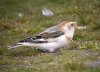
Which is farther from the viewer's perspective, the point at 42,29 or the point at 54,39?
the point at 42,29

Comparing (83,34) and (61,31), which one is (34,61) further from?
(83,34)

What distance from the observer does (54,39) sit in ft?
41.4

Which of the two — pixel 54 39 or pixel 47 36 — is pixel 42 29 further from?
pixel 54 39

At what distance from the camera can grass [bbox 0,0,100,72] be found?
1122cm

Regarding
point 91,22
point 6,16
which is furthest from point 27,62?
point 6,16

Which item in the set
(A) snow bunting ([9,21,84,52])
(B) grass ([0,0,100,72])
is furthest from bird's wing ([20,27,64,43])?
(B) grass ([0,0,100,72])

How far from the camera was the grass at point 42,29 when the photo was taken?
1122 centimetres

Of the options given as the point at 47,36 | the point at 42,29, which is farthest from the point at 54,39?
the point at 42,29

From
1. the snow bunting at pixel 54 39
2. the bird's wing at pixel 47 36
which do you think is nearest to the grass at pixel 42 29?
the snow bunting at pixel 54 39

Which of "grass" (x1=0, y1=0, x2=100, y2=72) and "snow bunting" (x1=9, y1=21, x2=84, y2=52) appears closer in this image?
"grass" (x1=0, y1=0, x2=100, y2=72)

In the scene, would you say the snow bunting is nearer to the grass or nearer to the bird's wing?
the bird's wing

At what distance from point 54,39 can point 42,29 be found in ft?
11.7

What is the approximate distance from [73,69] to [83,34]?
4855mm

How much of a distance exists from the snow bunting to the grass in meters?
0.23
